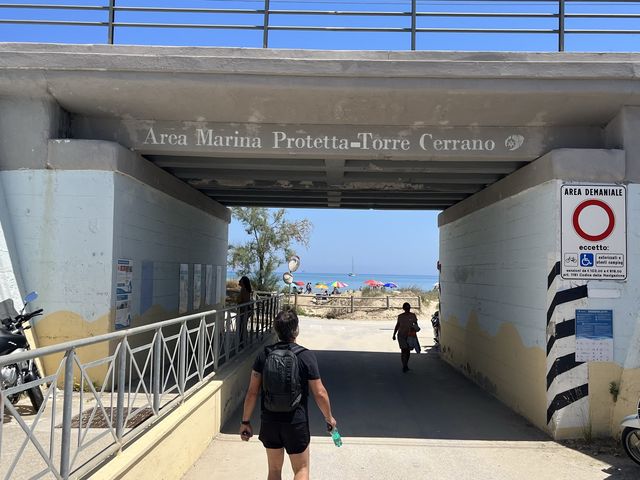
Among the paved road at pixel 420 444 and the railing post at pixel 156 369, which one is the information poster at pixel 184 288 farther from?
the railing post at pixel 156 369

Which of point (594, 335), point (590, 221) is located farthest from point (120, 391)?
point (590, 221)

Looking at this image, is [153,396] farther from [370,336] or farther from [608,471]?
[370,336]

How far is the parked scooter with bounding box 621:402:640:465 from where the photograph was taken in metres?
6.12

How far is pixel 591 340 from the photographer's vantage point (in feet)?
24.4

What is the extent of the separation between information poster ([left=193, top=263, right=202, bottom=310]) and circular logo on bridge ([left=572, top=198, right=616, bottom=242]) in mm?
8033

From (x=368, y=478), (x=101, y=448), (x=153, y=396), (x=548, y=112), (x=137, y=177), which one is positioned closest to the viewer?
(x=101, y=448)

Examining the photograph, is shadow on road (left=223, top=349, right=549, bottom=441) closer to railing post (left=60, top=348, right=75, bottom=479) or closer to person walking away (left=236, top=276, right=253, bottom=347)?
person walking away (left=236, top=276, right=253, bottom=347)

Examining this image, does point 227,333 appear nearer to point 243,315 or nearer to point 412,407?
point 243,315

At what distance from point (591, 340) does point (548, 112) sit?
3222 mm

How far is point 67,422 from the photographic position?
357 centimetres

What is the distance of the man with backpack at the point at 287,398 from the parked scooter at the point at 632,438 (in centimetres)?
388

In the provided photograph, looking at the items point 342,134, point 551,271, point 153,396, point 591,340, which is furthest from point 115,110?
point 591,340

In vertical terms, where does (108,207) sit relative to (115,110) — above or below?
below

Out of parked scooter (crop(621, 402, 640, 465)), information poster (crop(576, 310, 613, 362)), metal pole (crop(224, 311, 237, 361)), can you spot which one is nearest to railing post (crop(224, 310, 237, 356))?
metal pole (crop(224, 311, 237, 361))
